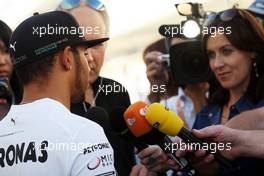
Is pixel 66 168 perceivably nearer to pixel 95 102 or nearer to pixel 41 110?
pixel 41 110

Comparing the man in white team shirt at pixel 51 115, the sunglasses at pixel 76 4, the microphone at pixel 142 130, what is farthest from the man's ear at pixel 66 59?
the sunglasses at pixel 76 4

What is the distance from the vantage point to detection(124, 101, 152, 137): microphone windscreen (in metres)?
1.83

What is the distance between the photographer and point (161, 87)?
323 centimetres

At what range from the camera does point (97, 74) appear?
2.66 meters

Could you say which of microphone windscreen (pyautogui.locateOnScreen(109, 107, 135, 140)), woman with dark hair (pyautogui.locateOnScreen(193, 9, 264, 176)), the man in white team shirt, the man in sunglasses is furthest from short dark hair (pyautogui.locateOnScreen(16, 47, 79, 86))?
woman with dark hair (pyautogui.locateOnScreen(193, 9, 264, 176))

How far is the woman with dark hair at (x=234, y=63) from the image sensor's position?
236cm

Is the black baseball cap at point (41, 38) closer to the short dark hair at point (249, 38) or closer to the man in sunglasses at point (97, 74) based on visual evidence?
the man in sunglasses at point (97, 74)

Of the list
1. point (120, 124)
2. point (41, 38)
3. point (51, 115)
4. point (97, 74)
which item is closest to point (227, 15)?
point (97, 74)

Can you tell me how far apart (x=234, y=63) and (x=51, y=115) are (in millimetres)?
1013

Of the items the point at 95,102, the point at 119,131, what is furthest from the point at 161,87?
the point at 119,131

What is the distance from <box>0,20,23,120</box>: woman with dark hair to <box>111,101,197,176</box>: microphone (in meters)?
0.62

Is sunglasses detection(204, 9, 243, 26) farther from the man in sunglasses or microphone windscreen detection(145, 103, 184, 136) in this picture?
microphone windscreen detection(145, 103, 184, 136)

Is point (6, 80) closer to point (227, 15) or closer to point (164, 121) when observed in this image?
point (164, 121)

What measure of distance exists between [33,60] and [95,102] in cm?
87
